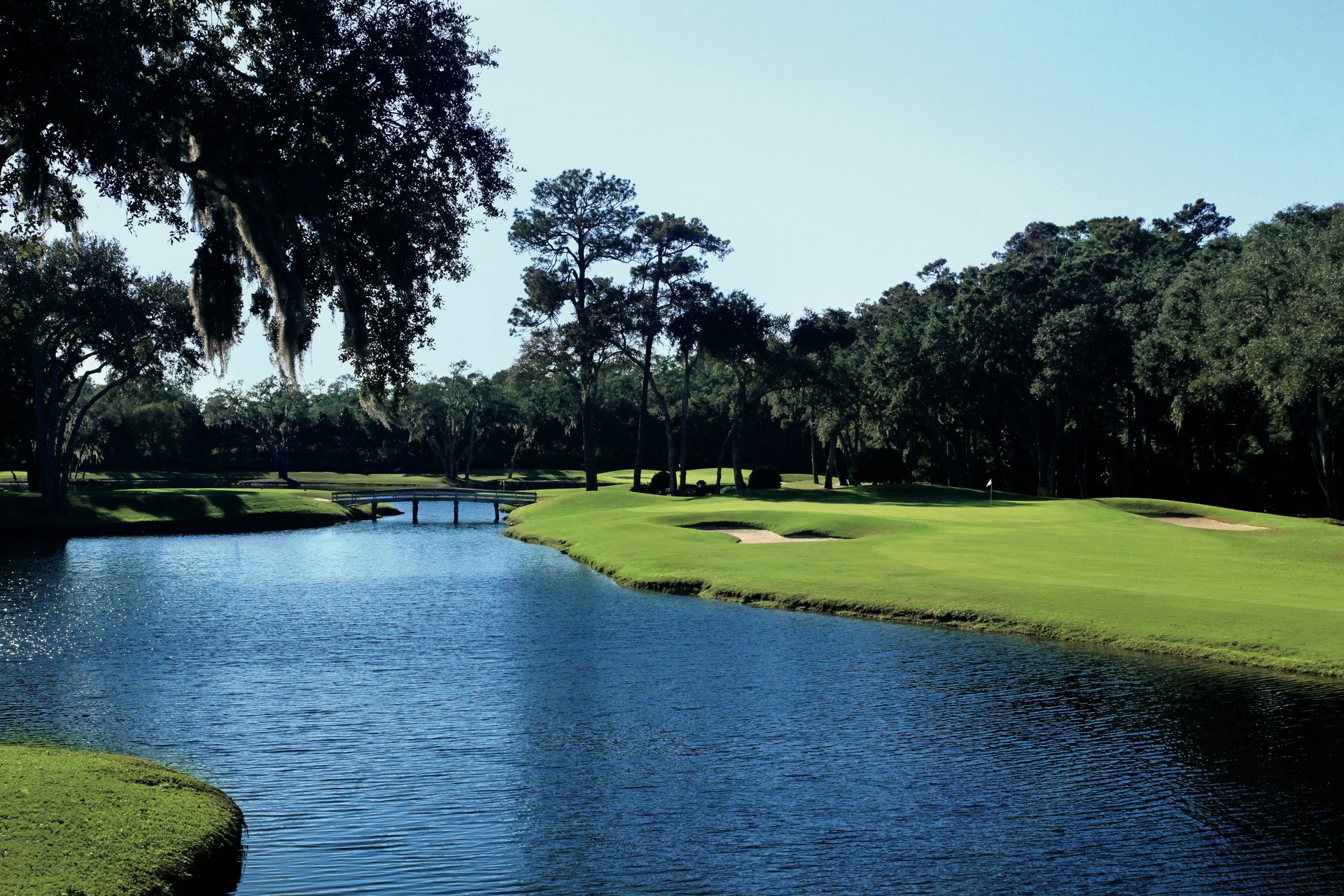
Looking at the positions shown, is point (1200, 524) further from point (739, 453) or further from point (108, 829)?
point (108, 829)

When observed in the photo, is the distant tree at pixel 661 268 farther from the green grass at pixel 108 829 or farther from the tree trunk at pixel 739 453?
the green grass at pixel 108 829

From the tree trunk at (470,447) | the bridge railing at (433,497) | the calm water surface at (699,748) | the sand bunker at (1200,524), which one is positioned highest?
the tree trunk at (470,447)

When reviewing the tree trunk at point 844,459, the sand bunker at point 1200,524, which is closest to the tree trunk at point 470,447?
the tree trunk at point 844,459

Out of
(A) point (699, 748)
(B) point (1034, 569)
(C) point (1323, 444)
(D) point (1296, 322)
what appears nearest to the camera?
(A) point (699, 748)

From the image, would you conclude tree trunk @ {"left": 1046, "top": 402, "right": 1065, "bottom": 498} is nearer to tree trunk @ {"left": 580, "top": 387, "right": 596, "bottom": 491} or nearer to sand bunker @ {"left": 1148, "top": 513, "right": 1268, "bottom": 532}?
sand bunker @ {"left": 1148, "top": 513, "right": 1268, "bottom": 532}

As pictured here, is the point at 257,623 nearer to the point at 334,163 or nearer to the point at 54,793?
the point at 54,793

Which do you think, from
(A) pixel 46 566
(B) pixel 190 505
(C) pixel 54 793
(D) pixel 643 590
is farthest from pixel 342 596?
(B) pixel 190 505

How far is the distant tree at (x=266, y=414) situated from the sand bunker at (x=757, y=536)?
75956 mm

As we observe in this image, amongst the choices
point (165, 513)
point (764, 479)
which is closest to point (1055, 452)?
point (764, 479)

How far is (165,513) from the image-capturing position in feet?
192

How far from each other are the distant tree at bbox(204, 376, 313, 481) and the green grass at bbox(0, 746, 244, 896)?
104m

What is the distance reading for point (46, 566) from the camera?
37.6 meters

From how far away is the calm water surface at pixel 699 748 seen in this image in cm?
1017

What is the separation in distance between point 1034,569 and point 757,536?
14523 mm
